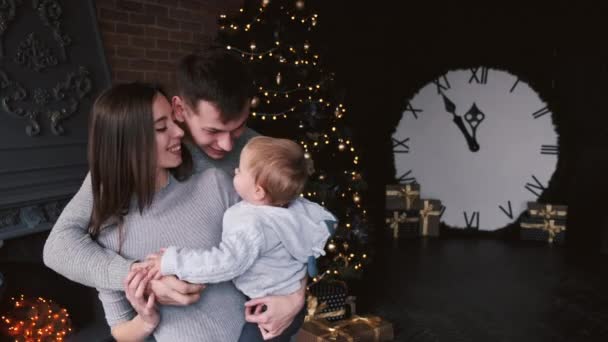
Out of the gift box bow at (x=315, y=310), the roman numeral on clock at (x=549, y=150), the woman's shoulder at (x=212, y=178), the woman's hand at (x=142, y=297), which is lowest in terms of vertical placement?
the gift box bow at (x=315, y=310)

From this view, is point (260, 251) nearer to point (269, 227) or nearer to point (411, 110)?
point (269, 227)

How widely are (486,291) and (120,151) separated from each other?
10.8 feet

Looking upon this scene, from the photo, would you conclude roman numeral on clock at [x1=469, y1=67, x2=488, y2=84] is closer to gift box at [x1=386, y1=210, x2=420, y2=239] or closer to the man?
gift box at [x1=386, y1=210, x2=420, y2=239]

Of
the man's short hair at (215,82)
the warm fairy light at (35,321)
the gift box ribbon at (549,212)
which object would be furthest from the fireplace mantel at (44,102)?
the gift box ribbon at (549,212)

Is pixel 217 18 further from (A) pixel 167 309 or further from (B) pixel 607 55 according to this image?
(B) pixel 607 55

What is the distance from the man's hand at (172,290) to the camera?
1.14 metres

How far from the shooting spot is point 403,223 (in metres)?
5.04

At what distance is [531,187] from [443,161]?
0.89 meters

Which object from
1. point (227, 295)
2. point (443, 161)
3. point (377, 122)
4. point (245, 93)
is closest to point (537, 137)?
point (443, 161)

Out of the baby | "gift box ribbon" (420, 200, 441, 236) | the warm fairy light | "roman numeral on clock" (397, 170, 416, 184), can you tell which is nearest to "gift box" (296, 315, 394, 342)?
the warm fairy light

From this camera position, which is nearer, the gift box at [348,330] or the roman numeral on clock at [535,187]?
the gift box at [348,330]

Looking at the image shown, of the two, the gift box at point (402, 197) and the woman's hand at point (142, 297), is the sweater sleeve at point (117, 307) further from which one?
the gift box at point (402, 197)

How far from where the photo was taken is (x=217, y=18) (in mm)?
3703

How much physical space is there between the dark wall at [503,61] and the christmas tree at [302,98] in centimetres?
126
